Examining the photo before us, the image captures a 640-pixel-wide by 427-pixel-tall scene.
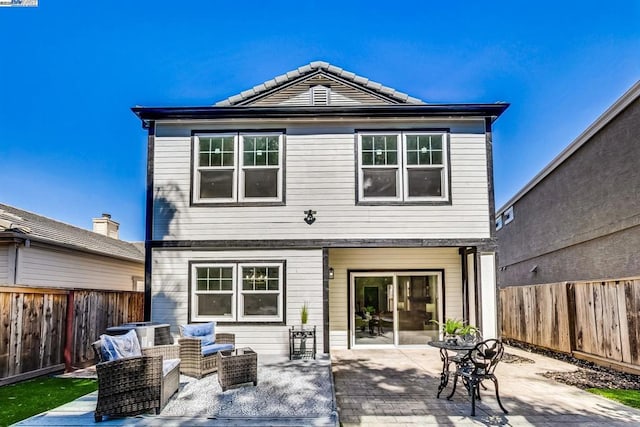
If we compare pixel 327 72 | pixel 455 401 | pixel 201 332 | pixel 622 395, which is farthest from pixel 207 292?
pixel 622 395

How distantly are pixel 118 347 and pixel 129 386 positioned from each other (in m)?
0.81

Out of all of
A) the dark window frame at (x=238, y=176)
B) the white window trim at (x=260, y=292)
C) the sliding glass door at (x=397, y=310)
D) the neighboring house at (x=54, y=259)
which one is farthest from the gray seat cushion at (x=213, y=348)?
the sliding glass door at (x=397, y=310)

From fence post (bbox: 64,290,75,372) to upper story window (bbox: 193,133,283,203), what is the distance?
3.17 m

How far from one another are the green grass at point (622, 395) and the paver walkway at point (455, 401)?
0.18 meters

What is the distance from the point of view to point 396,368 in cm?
860

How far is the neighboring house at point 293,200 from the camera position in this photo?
9.38m

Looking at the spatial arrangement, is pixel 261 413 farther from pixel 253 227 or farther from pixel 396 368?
pixel 253 227

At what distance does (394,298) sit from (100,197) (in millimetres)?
23722

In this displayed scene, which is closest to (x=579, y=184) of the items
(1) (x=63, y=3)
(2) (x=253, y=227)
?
(2) (x=253, y=227)

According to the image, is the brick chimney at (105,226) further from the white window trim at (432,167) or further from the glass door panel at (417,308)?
the white window trim at (432,167)

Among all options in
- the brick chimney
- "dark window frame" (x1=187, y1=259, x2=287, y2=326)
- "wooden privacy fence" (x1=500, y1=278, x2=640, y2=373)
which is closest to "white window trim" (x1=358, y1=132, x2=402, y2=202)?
"dark window frame" (x1=187, y1=259, x2=287, y2=326)

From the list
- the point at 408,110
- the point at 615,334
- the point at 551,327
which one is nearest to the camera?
the point at 615,334

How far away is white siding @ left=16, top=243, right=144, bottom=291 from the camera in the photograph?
9.73m

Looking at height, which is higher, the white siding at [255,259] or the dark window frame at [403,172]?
the dark window frame at [403,172]
